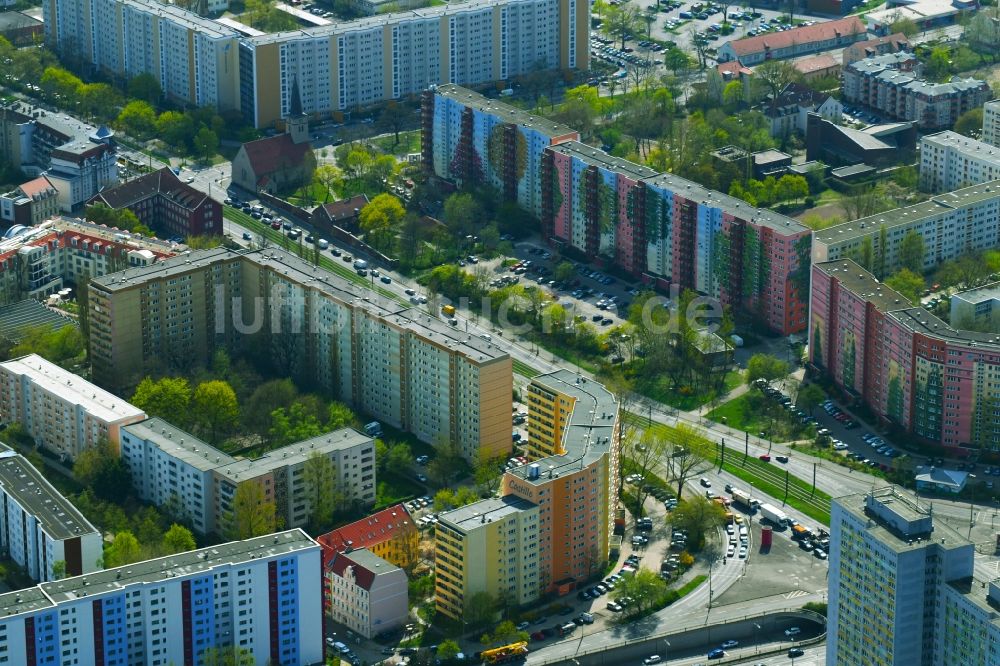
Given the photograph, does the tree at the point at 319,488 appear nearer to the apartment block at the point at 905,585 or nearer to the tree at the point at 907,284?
the apartment block at the point at 905,585

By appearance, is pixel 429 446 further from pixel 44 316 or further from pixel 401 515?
pixel 44 316

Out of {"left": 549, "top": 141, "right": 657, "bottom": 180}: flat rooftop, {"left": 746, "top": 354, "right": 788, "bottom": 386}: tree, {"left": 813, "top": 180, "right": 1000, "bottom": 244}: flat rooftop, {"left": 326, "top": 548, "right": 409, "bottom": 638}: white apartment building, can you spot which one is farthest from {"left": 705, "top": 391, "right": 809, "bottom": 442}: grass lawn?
{"left": 326, "top": 548, "right": 409, "bottom": 638}: white apartment building

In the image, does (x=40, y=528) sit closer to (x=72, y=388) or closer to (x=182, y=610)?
(x=182, y=610)

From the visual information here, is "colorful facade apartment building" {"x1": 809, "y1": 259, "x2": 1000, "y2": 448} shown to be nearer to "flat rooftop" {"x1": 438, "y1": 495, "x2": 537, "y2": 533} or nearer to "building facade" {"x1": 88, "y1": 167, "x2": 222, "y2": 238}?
"flat rooftop" {"x1": 438, "y1": 495, "x2": 537, "y2": 533}

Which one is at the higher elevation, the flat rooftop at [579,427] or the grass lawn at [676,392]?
the flat rooftop at [579,427]

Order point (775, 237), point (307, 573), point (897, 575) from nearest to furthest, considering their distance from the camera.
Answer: point (897, 575), point (307, 573), point (775, 237)

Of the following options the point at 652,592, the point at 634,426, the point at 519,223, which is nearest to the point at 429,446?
the point at 634,426

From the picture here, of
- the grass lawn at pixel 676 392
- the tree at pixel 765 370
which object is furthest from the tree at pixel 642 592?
the tree at pixel 765 370
